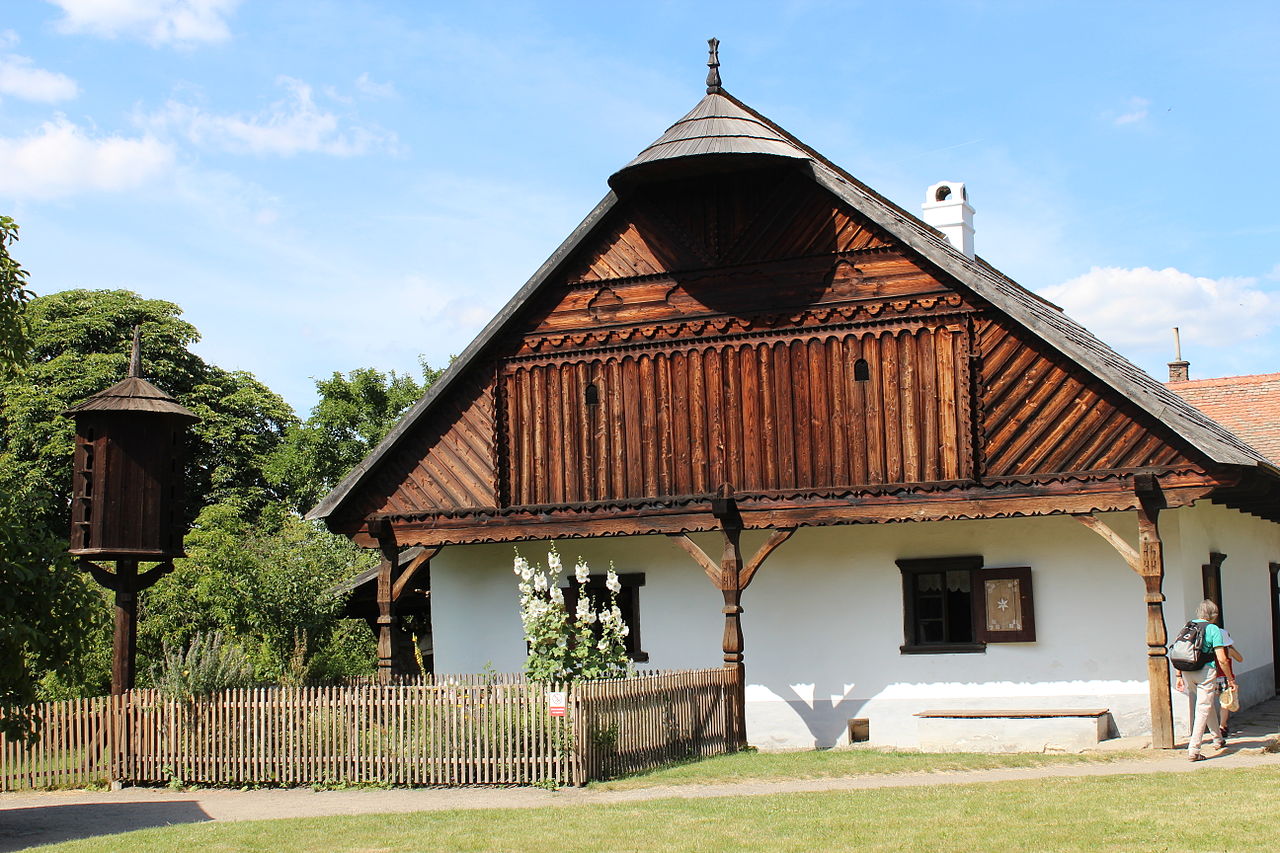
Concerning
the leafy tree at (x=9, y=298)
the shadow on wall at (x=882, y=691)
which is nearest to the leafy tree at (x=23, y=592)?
the leafy tree at (x=9, y=298)

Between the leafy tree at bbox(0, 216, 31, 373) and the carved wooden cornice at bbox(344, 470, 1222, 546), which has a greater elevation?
the leafy tree at bbox(0, 216, 31, 373)

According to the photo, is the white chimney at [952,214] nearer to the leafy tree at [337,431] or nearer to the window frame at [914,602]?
the window frame at [914,602]

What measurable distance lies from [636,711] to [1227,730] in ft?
21.6

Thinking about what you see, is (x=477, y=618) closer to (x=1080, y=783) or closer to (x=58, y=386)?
(x=1080, y=783)

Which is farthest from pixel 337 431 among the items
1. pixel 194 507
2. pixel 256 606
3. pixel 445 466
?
pixel 445 466

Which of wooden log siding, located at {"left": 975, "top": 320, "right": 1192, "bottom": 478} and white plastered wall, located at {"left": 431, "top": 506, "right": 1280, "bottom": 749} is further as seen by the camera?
white plastered wall, located at {"left": 431, "top": 506, "right": 1280, "bottom": 749}

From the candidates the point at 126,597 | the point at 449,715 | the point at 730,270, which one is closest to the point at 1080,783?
the point at 449,715

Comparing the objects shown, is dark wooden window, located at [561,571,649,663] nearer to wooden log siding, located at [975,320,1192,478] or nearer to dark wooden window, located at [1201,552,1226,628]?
wooden log siding, located at [975,320,1192,478]

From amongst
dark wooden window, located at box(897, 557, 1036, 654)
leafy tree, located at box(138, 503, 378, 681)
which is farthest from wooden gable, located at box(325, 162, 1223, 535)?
leafy tree, located at box(138, 503, 378, 681)

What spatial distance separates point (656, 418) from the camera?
1836 cm

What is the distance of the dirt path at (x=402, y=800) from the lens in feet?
44.2

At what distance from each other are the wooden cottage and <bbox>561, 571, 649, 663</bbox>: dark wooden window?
5.6 inches

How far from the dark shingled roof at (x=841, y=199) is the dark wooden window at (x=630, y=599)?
10.8ft

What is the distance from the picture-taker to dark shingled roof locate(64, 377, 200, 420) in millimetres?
17531
